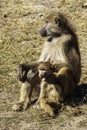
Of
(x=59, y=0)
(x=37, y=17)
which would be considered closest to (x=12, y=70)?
(x=37, y=17)

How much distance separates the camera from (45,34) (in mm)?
8703

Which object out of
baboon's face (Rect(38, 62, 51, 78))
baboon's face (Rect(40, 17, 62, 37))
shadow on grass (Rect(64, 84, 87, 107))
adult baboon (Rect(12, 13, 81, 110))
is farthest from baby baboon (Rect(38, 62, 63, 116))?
baboon's face (Rect(40, 17, 62, 37))

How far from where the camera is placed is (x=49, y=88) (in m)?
7.95

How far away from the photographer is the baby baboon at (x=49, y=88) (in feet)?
25.8

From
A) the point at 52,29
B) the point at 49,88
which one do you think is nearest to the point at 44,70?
the point at 49,88

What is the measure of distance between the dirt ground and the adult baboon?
20.6 inches

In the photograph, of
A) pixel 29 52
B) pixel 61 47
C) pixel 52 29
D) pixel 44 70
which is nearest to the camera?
pixel 44 70

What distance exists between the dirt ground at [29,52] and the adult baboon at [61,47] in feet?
1.71

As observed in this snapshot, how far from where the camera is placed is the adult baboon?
27.2 ft

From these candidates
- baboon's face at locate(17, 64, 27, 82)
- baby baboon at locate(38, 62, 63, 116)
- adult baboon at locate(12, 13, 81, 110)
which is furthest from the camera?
adult baboon at locate(12, 13, 81, 110)

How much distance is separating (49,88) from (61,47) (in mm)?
814

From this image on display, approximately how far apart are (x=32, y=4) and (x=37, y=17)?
2.50ft

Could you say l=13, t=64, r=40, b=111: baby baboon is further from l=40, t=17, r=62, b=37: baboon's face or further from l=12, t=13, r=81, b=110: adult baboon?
l=40, t=17, r=62, b=37: baboon's face

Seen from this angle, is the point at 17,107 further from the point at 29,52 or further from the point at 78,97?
the point at 29,52
